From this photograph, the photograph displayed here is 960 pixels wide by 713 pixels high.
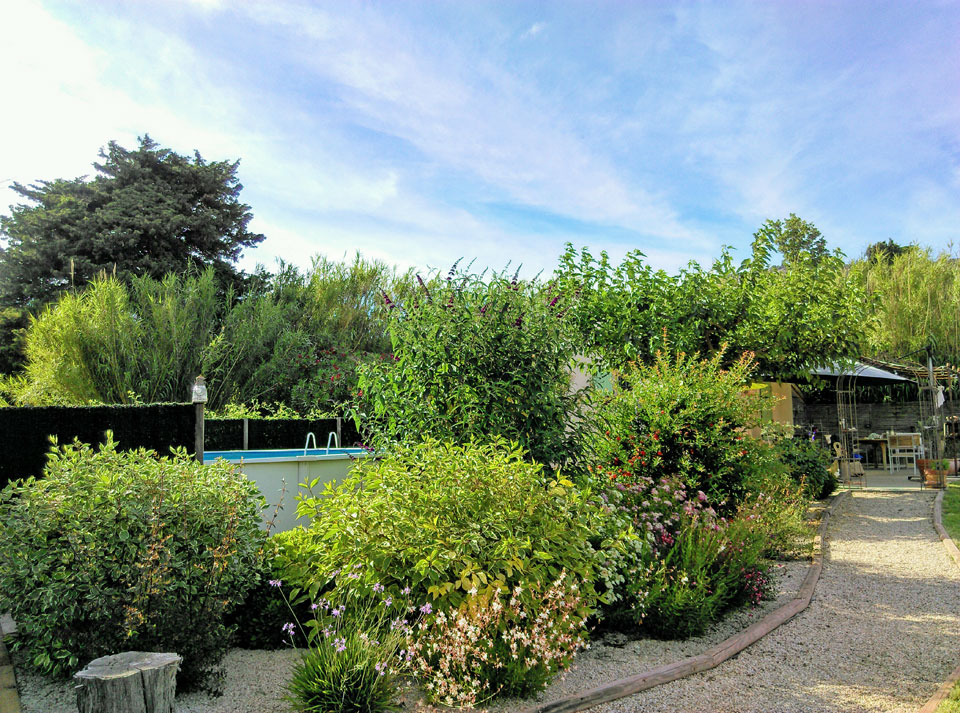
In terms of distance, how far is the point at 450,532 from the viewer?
3883mm

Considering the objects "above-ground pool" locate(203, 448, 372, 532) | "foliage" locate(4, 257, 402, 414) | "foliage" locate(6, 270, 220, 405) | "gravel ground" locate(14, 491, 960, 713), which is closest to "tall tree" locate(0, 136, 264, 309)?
"foliage" locate(4, 257, 402, 414)

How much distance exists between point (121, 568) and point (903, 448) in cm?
2019

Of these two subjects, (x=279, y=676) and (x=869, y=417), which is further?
(x=869, y=417)

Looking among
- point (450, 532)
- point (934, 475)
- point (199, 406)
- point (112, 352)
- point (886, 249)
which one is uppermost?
point (886, 249)

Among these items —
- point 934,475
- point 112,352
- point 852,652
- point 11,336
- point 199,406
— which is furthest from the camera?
point 11,336

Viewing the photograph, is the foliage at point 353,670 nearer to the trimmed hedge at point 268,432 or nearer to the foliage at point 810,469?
the trimmed hedge at point 268,432

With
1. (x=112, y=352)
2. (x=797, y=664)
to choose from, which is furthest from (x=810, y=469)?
(x=112, y=352)

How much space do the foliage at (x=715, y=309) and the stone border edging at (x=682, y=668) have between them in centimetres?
578

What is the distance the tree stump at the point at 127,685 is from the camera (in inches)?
110

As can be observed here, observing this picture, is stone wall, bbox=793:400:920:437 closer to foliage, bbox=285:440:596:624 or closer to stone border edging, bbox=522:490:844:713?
stone border edging, bbox=522:490:844:713

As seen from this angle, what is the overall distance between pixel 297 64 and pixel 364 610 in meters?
5.93

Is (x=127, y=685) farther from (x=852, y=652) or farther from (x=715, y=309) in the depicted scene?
(x=715, y=309)

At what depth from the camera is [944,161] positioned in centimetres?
1275

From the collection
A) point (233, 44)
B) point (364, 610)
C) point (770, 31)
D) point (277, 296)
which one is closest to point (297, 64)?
point (233, 44)
